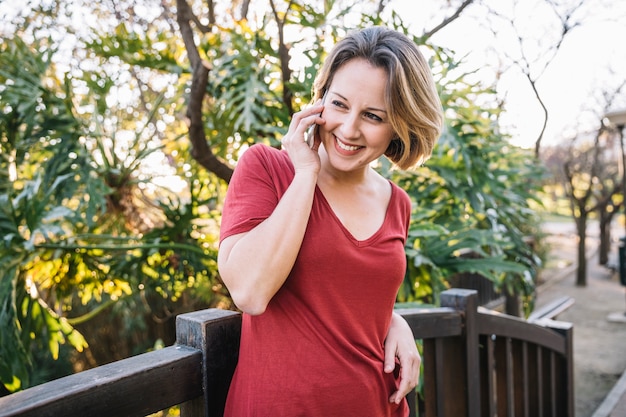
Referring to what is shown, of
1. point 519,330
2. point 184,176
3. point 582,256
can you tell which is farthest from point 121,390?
point 582,256

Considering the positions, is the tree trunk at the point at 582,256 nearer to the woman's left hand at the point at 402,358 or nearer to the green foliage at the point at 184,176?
the green foliage at the point at 184,176

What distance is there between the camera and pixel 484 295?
9.02 metres

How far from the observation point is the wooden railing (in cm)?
93

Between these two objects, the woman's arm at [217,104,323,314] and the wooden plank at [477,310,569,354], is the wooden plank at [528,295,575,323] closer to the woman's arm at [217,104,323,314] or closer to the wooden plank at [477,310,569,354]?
the wooden plank at [477,310,569,354]

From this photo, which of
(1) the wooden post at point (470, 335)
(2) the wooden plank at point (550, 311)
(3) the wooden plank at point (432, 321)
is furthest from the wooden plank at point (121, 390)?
(2) the wooden plank at point (550, 311)

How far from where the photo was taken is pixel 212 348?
1204 mm

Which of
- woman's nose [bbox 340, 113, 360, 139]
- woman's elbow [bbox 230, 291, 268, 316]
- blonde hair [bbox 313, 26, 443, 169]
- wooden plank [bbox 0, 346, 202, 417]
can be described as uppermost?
blonde hair [bbox 313, 26, 443, 169]

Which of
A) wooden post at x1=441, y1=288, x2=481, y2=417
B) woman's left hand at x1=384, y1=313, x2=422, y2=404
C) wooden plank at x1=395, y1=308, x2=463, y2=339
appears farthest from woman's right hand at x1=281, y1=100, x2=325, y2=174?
wooden post at x1=441, y1=288, x2=481, y2=417

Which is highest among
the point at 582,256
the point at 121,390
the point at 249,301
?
the point at 249,301

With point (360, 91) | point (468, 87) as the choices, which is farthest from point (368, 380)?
point (468, 87)

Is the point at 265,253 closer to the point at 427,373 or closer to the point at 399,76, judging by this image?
the point at 399,76

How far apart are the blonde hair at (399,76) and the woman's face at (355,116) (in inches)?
0.8

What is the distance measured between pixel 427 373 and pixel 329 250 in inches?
43.9

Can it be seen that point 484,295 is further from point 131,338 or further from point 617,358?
point 131,338
